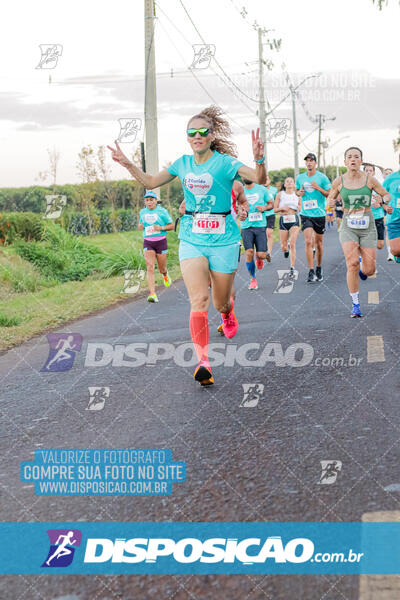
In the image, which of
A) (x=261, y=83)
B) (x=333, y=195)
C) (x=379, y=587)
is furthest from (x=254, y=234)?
(x=261, y=83)

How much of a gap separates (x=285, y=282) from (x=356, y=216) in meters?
4.34

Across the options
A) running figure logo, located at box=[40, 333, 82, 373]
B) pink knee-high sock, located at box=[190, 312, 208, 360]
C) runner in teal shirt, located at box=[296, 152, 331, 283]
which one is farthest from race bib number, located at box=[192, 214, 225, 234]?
runner in teal shirt, located at box=[296, 152, 331, 283]

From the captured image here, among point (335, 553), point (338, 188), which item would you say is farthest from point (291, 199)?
point (335, 553)

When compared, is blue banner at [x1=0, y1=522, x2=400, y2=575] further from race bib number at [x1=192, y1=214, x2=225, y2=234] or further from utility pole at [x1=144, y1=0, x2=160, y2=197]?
utility pole at [x1=144, y1=0, x2=160, y2=197]

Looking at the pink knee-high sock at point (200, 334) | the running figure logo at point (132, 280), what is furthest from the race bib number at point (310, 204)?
the pink knee-high sock at point (200, 334)

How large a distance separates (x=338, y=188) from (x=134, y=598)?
691cm

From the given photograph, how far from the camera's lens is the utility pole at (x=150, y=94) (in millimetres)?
16141

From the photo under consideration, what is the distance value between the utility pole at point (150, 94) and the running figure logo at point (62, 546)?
43.8 feet

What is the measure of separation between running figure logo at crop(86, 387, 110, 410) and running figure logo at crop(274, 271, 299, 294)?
5.99 metres

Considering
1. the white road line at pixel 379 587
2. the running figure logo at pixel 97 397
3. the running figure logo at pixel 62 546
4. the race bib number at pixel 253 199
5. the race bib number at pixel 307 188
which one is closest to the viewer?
the white road line at pixel 379 587

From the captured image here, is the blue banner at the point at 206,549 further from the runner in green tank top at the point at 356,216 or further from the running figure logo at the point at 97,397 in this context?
the runner in green tank top at the point at 356,216

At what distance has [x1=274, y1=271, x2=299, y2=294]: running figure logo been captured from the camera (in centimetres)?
1163

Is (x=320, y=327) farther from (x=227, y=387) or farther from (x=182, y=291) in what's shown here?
(x=182, y=291)

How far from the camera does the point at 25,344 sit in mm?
8453
